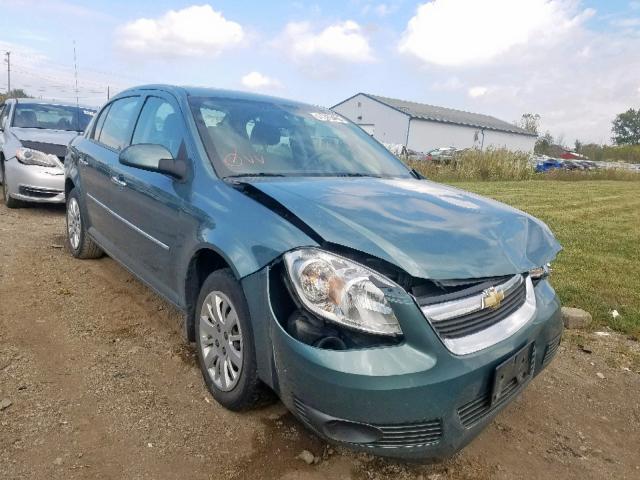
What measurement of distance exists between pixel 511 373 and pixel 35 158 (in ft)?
22.9

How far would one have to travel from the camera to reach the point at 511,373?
209 cm

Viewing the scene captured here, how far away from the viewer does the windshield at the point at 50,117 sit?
7969 millimetres

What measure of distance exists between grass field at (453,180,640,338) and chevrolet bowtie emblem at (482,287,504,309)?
269 cm

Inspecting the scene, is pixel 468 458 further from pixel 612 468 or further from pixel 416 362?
pixel 416 362

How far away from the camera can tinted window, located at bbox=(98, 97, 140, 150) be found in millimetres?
3920

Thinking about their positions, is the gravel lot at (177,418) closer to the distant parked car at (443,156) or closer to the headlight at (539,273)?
the headlight at (539,273)

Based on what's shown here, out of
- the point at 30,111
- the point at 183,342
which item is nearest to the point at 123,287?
the point at 183,342

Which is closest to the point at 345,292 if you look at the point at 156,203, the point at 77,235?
the point at 156,203

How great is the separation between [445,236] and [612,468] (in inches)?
57.4

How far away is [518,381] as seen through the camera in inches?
86.4

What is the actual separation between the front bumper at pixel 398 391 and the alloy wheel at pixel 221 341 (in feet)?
1.59

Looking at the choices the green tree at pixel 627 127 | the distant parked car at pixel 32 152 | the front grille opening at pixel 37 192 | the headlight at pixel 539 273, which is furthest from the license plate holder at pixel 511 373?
the green tree at pixel 627 127

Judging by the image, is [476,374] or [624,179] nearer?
[476,374]

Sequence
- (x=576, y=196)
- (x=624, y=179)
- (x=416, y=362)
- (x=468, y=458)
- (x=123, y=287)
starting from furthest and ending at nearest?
(x=624, y=179), (x=576, y=196), (x=123, y=287), (x=468, y=458), (x=416, y=362)
